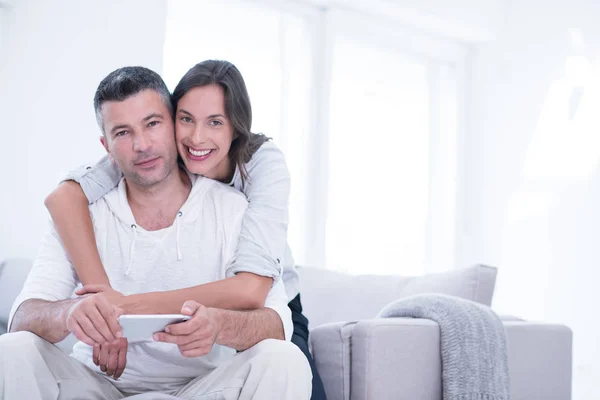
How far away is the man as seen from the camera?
1.60 m

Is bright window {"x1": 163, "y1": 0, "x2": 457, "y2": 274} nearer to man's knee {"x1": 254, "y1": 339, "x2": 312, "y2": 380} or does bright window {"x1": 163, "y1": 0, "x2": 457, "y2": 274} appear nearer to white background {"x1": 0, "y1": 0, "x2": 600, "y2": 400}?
white background {"x1": 0, "y1": 0, "x2": 600, "y2": 400}

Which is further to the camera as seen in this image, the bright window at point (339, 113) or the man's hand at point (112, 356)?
the bright window at point (339, 113)

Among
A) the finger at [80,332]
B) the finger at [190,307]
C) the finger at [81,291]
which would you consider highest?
the finger at [81,291]

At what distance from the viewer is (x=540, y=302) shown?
4895 millimetres

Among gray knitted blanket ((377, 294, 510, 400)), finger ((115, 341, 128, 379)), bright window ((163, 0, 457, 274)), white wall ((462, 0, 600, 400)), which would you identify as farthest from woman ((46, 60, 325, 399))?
white wall ((462, 0, 600, 400))

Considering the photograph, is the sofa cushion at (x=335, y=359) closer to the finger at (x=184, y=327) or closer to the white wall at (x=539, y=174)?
the finger at (x=184, y=327)

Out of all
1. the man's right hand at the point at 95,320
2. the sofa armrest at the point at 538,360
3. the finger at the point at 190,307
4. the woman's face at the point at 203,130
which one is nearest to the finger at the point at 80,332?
the man's right hand at the point at 95,320

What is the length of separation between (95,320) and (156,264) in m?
0.37

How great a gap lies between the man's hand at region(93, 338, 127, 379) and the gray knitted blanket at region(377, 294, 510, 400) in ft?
3.19

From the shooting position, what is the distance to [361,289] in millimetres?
2918

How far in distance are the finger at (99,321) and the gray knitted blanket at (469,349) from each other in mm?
1050

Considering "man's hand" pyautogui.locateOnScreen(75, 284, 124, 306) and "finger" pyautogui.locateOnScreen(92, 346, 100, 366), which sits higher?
"man's hand" pyautogui.locateOnScreen(75, 284, 124, 306)

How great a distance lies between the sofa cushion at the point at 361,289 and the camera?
2.62 metres

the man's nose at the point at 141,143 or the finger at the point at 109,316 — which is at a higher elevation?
the man's nose at the point at 141,143
